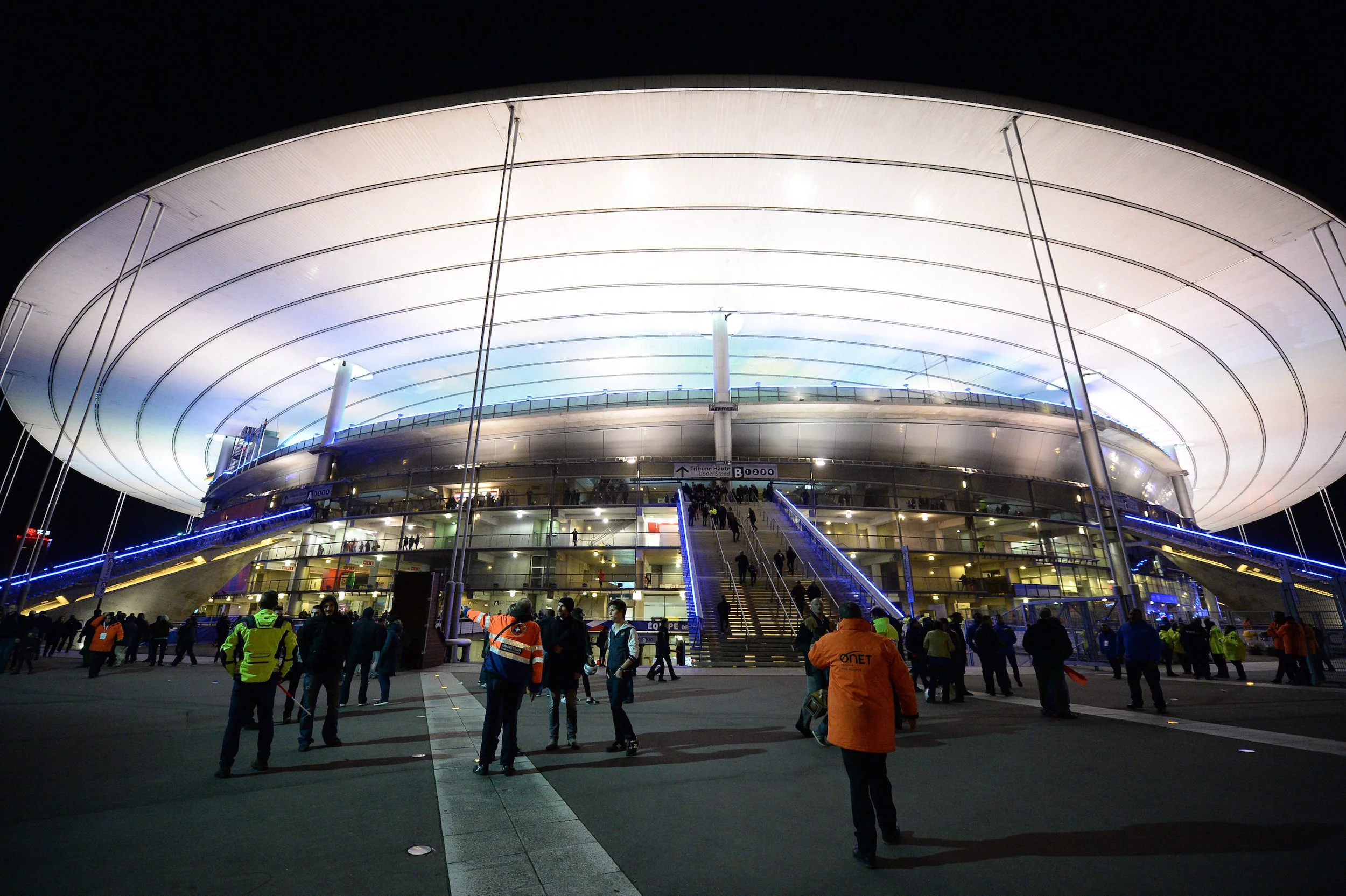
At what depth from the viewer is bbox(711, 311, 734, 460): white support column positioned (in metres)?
30.7

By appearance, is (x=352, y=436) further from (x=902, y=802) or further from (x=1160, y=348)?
(x=1160, y=348)

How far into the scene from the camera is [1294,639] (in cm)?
1034

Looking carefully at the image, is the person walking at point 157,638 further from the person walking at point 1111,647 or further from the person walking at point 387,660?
the person walking at point 1111,647

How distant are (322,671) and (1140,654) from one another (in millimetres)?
10099

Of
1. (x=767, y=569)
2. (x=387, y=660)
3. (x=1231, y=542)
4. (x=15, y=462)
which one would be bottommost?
(x=387, y=660)

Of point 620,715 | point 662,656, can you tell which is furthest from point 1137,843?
point 662,656

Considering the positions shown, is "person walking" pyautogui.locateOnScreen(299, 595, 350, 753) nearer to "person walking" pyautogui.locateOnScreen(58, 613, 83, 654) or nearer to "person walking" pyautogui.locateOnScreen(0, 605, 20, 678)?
"person walking" pyautogui.locateOnScreen(0, 605, 20, 678)

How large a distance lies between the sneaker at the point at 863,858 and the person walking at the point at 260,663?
15.6 ft

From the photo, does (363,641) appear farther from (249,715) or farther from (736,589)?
(736,589)

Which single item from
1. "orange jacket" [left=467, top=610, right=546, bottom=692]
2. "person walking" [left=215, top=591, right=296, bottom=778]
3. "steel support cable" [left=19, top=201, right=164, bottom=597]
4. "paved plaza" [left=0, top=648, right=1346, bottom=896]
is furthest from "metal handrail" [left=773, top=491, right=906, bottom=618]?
"steel support cable" [left=19, top=201, right=164, bottom=597]

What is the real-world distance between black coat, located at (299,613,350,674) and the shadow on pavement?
228 inches

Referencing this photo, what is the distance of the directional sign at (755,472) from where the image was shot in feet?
92.0

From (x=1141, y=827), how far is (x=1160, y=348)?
34846 mm

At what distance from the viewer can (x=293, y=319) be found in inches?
1147
